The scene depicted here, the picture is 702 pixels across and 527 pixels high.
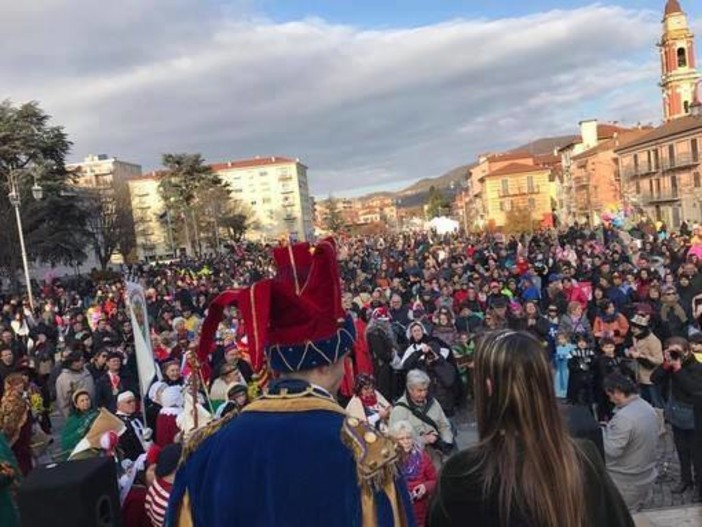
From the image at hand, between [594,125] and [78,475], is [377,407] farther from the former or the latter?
[594,125]

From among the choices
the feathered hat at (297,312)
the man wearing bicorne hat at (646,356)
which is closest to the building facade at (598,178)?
the man wearing bicorne hat at (646,356)

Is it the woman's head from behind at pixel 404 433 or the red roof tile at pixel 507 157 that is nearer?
the woman's head from behind at pixel 404 433

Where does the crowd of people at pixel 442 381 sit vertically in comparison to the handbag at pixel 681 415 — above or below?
above

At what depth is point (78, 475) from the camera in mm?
3426

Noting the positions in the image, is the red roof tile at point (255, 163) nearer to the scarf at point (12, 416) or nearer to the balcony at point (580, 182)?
the balcony at point (580, 182)

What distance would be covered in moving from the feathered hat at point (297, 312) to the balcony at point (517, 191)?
98746mm

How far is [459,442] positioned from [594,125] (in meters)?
84.7

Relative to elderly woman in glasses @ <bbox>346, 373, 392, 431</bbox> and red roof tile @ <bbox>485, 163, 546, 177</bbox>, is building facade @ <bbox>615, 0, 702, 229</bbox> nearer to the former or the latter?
red roof tile @ <bbox>485, 163, 546, 177</bbox>

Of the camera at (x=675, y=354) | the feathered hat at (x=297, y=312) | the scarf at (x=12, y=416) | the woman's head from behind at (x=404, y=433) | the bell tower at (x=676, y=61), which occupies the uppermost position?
the bell tower at (x=676, y=61)

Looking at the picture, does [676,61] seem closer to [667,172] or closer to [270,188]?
[667,172]

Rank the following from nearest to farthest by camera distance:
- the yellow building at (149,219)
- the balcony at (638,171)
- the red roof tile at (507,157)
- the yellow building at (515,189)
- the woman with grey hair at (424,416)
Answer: the woman with grey hair at (424,416) < the balcony at (638,171) < the yellow building at (149,219) < the yellow building at (515,189) < the red roof tile at (507,157)

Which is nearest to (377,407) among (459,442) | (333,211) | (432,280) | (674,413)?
(459,442)

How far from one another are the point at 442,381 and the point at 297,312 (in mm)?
6561

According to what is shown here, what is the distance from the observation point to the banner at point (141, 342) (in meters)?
7.83
